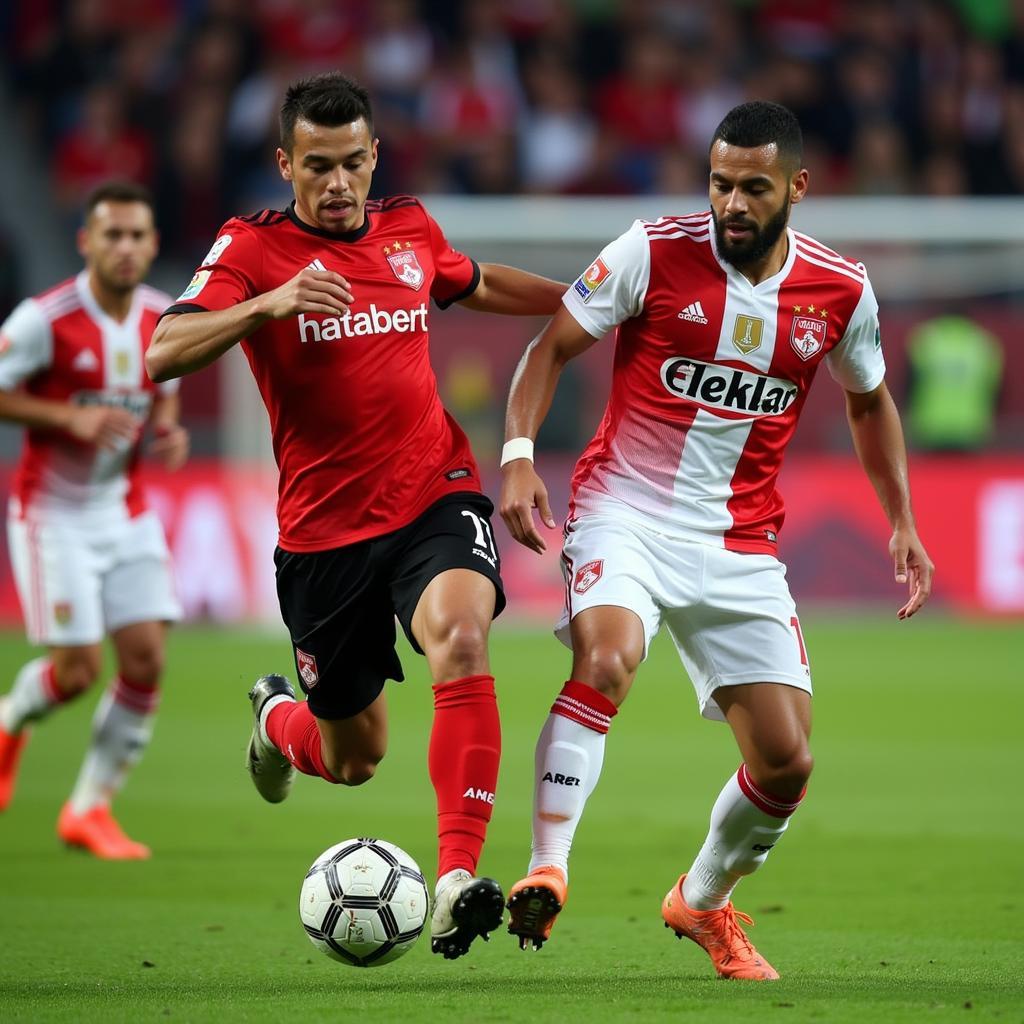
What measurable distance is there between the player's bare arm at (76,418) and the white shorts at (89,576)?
0.44m

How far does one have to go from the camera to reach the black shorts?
5.52 meters

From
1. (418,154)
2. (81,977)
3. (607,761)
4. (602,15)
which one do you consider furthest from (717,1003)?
(602,15)

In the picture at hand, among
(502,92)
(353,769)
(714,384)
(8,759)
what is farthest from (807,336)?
(502,92)

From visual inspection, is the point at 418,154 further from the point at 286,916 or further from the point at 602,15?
the point at 286,916

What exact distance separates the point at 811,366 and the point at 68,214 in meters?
14.2

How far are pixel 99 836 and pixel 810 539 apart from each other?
30.8ft

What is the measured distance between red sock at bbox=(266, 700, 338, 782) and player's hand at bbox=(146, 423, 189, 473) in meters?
1.99

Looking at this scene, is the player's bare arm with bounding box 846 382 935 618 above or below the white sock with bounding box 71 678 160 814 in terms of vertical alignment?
above

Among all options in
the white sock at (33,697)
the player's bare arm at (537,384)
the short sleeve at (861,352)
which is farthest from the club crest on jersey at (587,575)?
the white sock at (33,697)

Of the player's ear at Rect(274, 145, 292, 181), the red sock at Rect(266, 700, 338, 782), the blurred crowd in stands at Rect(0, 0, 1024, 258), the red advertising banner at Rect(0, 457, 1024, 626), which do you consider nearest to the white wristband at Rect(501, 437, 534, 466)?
the player's ear at Rect(274, 145, 292, 181)

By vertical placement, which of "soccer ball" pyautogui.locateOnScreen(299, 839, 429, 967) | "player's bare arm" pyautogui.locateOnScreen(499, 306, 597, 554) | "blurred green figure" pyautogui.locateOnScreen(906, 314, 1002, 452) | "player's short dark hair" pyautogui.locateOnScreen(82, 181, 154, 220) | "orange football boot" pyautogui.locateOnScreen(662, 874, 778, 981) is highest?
"player's bare arm" pyautogui.locateOnScreen(499, 306, 597, 554)

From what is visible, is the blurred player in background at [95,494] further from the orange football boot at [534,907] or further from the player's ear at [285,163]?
the orange football boot at [534,907]

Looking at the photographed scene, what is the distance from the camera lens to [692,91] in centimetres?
2002

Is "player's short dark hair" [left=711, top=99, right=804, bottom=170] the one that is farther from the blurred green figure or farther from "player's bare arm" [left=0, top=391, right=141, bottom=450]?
the blurred green figure
